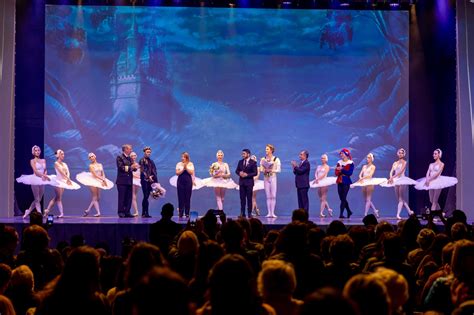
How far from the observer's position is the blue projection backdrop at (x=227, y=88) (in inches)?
779

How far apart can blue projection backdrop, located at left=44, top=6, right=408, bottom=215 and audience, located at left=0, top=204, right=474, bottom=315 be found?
1287 cm

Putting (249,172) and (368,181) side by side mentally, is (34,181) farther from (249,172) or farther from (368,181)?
(368,181)

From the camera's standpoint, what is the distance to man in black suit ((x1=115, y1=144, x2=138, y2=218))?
55.0 feet

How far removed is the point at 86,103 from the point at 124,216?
14.5 feet

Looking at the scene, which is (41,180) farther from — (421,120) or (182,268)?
(182,268)

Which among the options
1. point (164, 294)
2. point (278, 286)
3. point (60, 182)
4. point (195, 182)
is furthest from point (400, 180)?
point (164, 294)

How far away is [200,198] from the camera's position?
66.5ft

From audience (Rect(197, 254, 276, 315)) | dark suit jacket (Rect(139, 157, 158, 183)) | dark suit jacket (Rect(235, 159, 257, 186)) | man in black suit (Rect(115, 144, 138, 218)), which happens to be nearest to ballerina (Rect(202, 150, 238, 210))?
dark suit jacket (Rect(235, 159, 257, 186))

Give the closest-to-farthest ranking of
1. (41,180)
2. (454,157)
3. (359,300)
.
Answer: (359,300)
(41,180)
(454,157)

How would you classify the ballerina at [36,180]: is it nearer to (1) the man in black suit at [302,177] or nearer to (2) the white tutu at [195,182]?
(2) the white tutu at [195,182]

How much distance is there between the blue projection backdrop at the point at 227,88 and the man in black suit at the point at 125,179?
3058 millimetres

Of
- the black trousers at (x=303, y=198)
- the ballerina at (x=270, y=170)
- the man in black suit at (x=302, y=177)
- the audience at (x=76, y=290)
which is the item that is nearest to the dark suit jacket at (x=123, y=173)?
the ballerina at (x=270, y=170)

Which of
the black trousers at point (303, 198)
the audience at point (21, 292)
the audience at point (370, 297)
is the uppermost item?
the black trousers at point (303, 198)

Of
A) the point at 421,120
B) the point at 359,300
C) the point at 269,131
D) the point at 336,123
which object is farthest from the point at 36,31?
the point at 359,300
